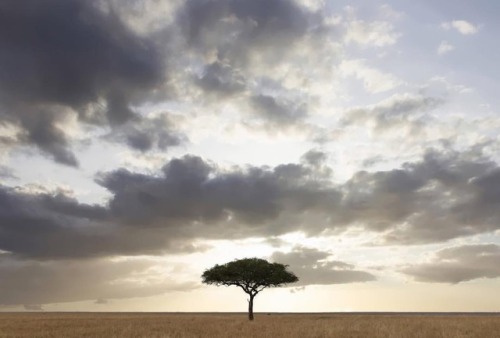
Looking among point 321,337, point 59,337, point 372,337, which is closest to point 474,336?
point 372,337

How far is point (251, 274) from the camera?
7794 centimetres

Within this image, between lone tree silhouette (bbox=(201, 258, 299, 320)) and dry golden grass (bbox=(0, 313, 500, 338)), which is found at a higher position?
lone tree silhouette (bbox=(201, 258, 299, 320))

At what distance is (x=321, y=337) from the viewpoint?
32.0 meters

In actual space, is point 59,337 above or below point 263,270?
below

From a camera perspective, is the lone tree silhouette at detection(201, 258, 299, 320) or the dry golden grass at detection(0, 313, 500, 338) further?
the lone tree silhouette at detection(201, 258, 299, 320)

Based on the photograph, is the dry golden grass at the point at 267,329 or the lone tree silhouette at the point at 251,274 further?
the lone tree silhouette at the point at 251,274

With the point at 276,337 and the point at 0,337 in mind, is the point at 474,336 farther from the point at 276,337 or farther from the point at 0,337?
the point at 0,337

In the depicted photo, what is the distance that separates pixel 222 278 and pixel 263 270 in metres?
6.97

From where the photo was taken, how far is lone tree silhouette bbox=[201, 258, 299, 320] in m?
78.1

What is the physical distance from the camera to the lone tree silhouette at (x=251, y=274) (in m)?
78.1

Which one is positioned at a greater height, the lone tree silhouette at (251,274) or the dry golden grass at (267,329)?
the lone tree silhouette at (251,274)

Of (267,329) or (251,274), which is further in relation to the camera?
(251,274)

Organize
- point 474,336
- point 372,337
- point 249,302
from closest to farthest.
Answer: point 372,337 → point 474,336 → point 249,302

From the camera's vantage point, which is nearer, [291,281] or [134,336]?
[134,336]
